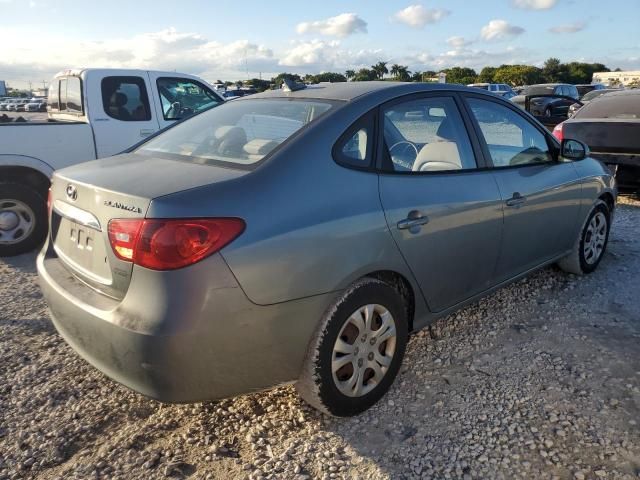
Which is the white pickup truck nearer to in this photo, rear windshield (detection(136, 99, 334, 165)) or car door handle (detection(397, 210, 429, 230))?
rear windshield (detection(136, 99, 334, 165))

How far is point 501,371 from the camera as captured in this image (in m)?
3.13

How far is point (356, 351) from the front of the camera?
8.58 feet

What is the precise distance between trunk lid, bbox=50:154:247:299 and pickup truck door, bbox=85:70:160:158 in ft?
10.9

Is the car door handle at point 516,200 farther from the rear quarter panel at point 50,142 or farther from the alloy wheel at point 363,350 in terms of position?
the rear quarter panel at point 50,142

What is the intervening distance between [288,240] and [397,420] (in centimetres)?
117

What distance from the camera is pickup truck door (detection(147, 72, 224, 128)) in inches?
250

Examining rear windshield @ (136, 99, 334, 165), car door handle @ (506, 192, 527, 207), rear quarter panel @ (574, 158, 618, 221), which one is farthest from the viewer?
rear quarter panel @ (574, 158, 618, 221)

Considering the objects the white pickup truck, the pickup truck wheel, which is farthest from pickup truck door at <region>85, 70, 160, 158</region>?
the pickup truck wheel

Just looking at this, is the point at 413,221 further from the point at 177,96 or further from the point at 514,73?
the point at 514,73

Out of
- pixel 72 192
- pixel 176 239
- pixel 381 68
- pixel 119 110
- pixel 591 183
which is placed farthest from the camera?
pixel 381 68

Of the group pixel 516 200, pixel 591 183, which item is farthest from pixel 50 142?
pixel 591 183

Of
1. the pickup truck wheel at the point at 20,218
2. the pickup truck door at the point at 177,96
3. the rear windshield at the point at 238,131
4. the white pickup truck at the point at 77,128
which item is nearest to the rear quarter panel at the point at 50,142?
the white pickup truck at the point at 77,128

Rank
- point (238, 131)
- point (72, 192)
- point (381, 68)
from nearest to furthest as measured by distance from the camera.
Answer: point (72, 192), point (238, 131), point (381, 68)

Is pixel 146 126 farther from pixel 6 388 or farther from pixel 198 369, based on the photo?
pixel 198 369
